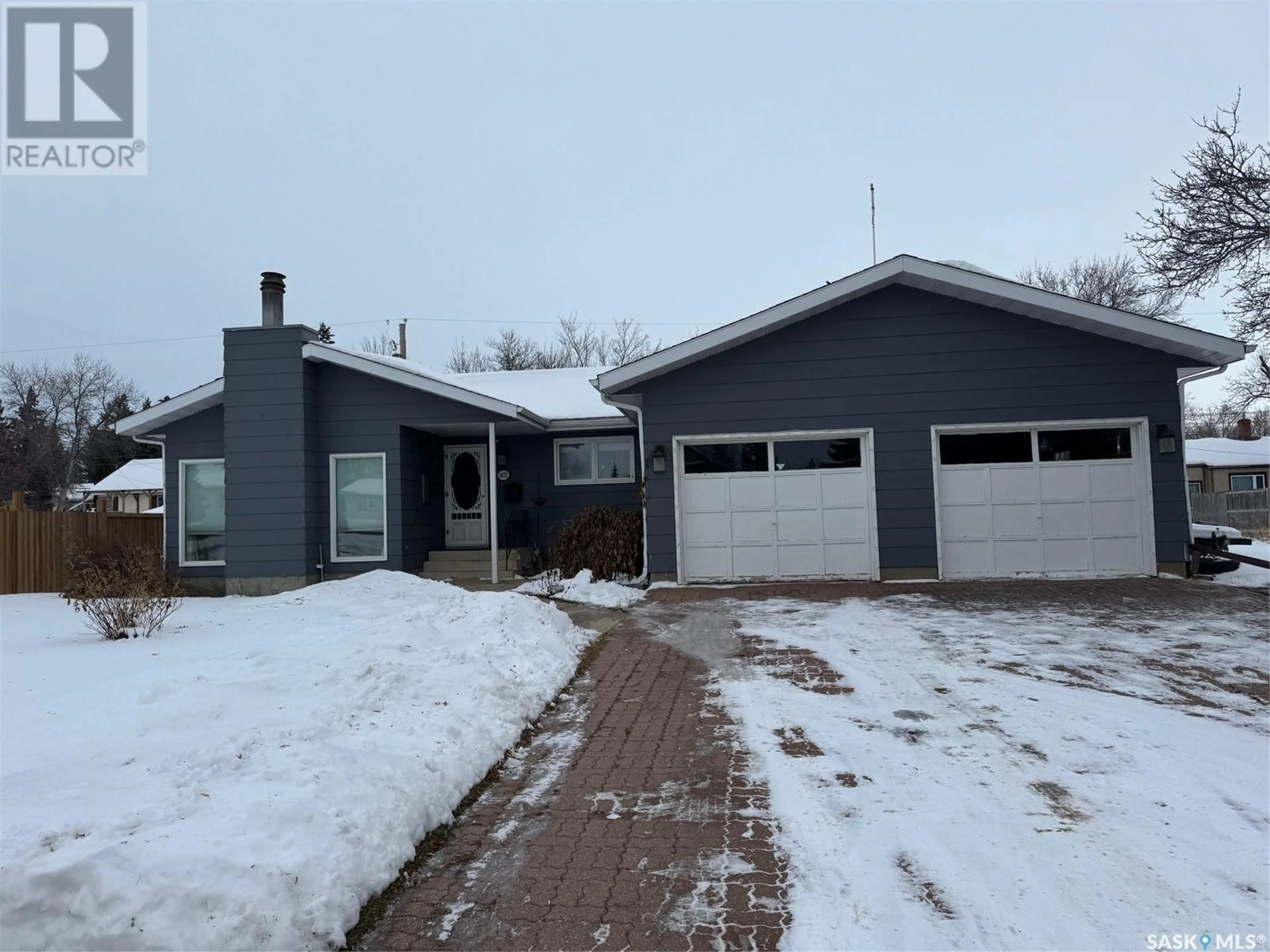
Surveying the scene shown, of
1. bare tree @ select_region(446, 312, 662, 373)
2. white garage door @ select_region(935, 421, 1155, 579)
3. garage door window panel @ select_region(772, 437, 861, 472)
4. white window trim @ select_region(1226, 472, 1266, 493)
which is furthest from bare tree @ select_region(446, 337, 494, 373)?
white window trim @ select_region(1226, 472, 1266, 493)

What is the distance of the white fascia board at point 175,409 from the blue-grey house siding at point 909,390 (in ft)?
23.8

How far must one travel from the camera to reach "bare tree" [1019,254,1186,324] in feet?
97.3

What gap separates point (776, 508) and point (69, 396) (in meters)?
47.1

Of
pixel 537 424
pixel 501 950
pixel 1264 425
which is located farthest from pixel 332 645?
pixel 1264 425

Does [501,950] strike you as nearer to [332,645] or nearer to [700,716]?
[700,716]

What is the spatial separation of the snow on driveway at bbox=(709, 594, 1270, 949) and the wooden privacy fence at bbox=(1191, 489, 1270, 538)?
69.5 feet

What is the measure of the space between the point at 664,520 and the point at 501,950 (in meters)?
9.33

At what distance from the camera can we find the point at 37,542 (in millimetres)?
12680

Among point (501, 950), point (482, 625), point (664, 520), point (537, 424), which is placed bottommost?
point (501, 950)

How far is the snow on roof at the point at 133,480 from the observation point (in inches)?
1346

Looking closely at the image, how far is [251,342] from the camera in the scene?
1276 cm

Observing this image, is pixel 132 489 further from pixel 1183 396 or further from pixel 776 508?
pixel 1183 396

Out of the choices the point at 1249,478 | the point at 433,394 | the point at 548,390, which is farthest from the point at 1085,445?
the point at 1249,478

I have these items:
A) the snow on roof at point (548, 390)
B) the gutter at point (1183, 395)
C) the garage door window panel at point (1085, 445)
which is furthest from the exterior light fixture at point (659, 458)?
the gutter at point (1183, 395)
